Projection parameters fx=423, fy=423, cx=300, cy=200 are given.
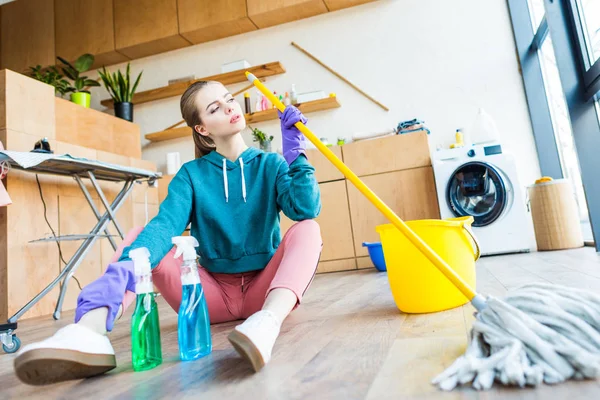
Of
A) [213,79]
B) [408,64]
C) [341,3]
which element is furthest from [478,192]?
[213,79]

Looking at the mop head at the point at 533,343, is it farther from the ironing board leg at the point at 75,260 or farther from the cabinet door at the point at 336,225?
the cabinet door at the point at 336,225

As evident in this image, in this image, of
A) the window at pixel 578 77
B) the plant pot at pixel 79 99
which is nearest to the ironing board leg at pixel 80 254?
the plant pot at pixel 79 99

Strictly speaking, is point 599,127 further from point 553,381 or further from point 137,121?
point 137,121

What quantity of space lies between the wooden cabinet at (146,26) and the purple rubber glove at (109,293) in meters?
3.72

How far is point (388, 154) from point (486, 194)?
0.76 meters

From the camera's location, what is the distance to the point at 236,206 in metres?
1.33

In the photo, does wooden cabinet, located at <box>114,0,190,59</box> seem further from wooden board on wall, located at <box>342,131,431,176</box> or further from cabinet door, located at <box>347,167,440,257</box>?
cabinet door, located at <box>347,167,440,257</box>

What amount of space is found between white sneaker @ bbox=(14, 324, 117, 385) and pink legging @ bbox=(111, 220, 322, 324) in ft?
0.45

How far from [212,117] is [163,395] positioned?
89cm

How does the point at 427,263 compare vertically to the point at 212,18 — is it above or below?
below

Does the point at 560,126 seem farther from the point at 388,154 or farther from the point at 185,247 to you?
the point at 185,247

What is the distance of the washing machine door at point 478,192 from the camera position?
2.95 meters

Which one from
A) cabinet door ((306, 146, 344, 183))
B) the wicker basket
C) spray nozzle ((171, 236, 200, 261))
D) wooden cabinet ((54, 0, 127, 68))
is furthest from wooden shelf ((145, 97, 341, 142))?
spray nozzle ((171, 236, 200, 261))

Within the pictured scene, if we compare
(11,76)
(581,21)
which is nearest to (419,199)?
(581,21)
